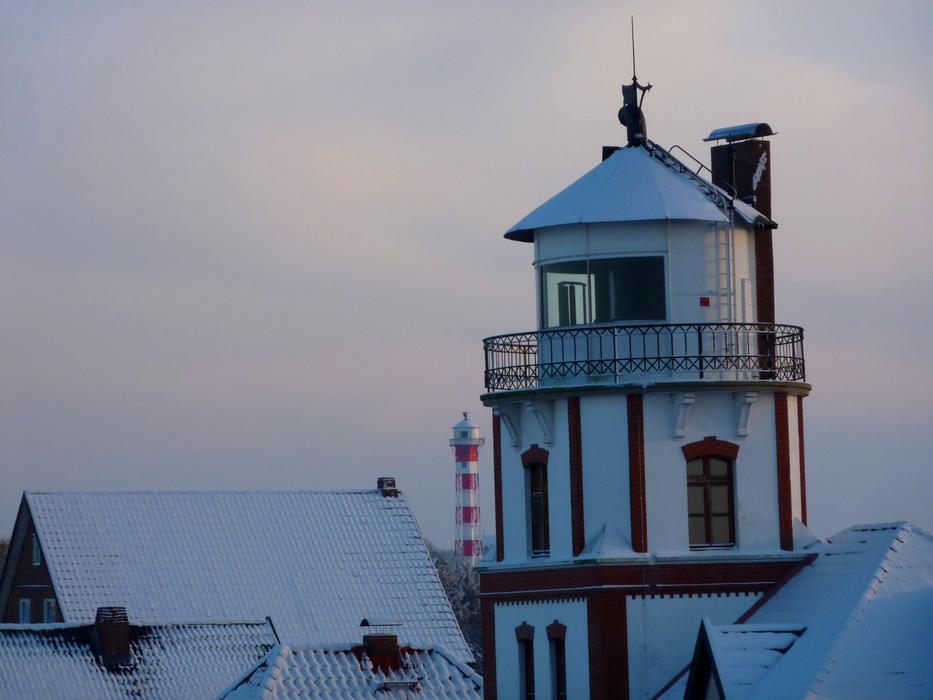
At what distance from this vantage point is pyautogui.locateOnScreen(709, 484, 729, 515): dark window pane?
40.4 metres

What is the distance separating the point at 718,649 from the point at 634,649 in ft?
10.3

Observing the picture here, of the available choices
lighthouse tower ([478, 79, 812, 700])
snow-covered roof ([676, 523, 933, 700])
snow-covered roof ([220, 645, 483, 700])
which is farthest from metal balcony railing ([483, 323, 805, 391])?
snow-covered roof ([220, 645, 483, 700])

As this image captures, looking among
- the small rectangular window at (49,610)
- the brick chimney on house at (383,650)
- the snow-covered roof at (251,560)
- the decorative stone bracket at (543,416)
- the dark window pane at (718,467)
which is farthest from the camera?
the small rectangular window at (49,610)

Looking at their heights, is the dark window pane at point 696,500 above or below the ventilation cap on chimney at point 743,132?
below

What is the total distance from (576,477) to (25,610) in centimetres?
3538

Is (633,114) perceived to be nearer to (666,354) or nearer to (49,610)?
(666,354)

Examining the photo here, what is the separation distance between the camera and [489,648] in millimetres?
43031

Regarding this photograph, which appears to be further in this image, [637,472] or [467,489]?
[467,489]

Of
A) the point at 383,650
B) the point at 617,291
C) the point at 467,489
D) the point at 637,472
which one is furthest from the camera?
the point at 467,489

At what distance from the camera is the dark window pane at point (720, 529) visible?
132 feet

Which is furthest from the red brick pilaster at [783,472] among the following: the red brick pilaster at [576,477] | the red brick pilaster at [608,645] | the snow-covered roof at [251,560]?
the snow-covered roof at [251,560]

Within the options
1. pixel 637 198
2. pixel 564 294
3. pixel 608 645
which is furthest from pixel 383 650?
pixel 637 198

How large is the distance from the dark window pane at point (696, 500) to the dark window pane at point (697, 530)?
12cm

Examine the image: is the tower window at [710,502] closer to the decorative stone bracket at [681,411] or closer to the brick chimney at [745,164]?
the decorative stone bracket at [681,411]
